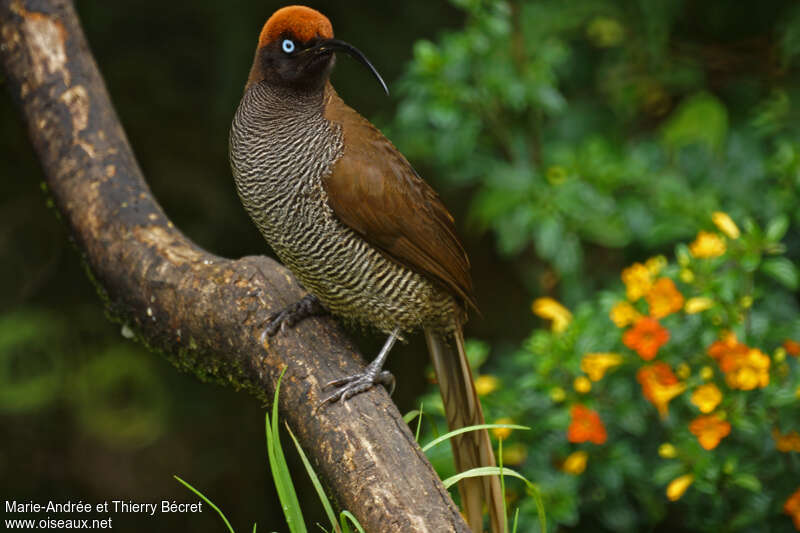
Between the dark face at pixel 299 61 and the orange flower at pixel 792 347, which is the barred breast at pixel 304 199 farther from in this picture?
the orange flower at pixel 792 347

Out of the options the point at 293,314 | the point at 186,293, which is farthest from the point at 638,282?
the point at 186,293

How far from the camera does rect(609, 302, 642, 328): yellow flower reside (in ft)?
8.54

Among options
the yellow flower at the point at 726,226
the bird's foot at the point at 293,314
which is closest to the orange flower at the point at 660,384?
the yellow flower at the point at 726,226

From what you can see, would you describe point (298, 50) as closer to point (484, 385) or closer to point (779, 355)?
point (484, 385)

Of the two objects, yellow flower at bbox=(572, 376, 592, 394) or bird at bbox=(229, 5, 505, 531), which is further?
yellow flower at bbox=(572, 376, 592, 394)

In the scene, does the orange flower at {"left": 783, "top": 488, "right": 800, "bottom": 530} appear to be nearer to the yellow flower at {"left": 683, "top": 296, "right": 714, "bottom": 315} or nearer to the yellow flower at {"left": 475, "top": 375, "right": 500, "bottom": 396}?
the yellow flower at {"left": 683, "top": 296, "right": 714, "bottom": 315}

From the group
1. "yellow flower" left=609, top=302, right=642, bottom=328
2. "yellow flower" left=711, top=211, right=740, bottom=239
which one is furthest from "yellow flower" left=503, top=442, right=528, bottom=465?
"yellow flower" left=711, top=211, right=740, bottom=239

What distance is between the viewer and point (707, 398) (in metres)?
2.44

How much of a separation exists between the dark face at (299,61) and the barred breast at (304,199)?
39 mm

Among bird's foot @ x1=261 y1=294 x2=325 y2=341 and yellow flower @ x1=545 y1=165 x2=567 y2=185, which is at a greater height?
yellow flower @ x1=545 y1=165 x2=567 y2=185

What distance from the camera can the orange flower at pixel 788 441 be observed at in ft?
7.96

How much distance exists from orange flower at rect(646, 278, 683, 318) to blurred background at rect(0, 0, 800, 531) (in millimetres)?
293

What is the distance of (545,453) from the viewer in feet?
9.08

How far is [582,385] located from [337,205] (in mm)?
912
